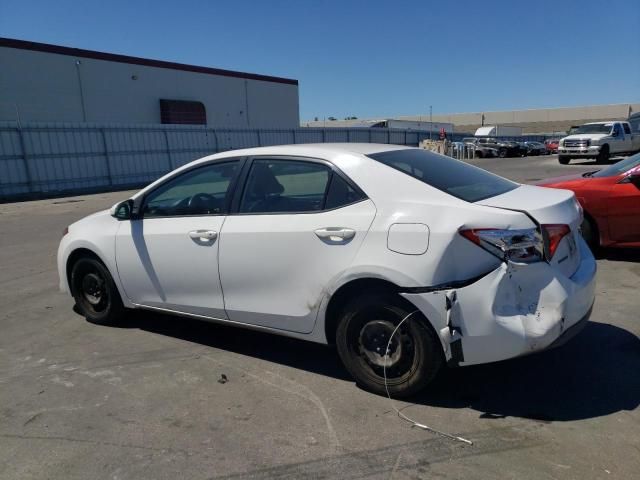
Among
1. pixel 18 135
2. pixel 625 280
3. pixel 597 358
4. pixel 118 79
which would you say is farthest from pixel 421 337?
pixel 118 79

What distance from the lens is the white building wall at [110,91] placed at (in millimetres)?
26891

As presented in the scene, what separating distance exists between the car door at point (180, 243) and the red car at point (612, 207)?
15.4ft

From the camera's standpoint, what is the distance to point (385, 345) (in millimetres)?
3379

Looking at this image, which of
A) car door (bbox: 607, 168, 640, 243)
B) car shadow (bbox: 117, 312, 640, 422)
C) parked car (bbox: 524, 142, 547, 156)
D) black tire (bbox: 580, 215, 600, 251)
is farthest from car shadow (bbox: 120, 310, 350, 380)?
parked car (bbox: 524, 142, 547, 156)

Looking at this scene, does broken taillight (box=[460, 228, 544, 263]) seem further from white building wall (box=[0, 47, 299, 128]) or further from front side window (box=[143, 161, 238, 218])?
white building wall (box=[0, 47, 299, 128])

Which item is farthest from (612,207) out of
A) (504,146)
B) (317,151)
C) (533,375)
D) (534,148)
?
(534,148)

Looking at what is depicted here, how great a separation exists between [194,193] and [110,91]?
30.1 metres

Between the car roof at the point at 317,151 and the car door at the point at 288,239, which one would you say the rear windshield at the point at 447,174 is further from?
the car door at the point at 288,239

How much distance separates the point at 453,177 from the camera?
3.76m

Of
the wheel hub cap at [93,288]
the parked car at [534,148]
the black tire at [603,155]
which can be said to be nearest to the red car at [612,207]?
the wheel hub cap at [93,288]

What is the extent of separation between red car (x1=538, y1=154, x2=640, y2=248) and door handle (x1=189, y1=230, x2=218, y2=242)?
15.8 feet

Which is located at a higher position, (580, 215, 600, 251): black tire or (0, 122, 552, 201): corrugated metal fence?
(0, 122, 552, 201): corrugated metal fence

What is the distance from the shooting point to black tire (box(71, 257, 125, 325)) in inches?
191

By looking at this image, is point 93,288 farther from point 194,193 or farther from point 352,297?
point 352,297
